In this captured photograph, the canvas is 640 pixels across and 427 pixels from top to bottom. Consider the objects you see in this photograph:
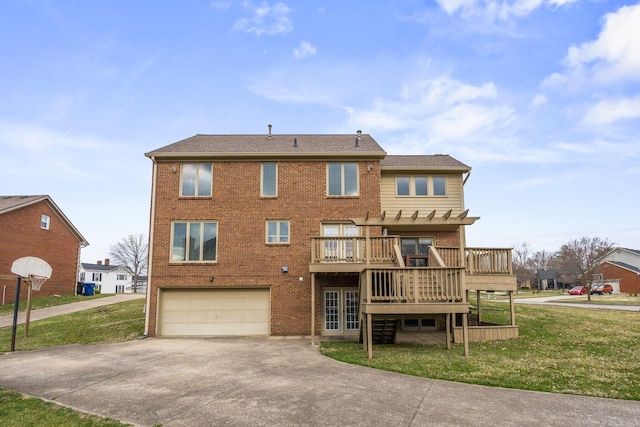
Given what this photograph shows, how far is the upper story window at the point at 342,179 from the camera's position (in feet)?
51.2

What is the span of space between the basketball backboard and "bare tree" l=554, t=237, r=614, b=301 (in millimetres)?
34747

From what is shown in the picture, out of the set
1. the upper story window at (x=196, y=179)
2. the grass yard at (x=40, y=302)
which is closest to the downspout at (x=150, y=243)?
the upper story window at (x=196, y=179)

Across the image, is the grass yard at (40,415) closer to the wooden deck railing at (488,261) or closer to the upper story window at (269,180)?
the upper story window at (269,180)

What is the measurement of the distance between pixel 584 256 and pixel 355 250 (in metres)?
35.3

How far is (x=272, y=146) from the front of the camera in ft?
54.3

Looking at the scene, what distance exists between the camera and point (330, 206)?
1549 cm

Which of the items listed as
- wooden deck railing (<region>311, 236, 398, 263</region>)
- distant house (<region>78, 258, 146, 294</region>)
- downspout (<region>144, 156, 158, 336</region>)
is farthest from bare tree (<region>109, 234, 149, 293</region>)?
wooden deck railing (<region>311, 236, 398, 263</region>)

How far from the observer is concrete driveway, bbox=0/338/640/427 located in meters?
5.64

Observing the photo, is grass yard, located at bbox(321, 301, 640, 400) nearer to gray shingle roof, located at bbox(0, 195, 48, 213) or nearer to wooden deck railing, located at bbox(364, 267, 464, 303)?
wooden deck railing, located at bbox(364, 267, 464, 303)

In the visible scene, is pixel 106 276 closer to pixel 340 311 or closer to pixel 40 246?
pixel 40 246

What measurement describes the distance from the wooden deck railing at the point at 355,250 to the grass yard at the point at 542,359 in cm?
278

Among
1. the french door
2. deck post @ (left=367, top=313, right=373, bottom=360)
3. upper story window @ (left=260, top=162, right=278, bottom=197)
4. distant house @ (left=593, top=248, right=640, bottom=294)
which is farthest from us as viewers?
distant house @ (left=593, top=248, right=640, bottom=294)

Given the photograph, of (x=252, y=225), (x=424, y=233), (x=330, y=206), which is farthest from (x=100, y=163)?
(x=424, y=233)

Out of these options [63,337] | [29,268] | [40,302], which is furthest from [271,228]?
[40,302]
